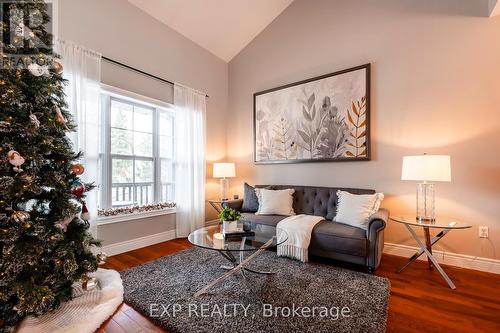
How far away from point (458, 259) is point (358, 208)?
1214 millimetres

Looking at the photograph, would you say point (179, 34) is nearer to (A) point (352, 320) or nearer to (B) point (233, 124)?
(B) point (233, 124)

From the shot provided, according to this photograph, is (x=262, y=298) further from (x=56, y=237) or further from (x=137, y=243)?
(x=137, y=243)

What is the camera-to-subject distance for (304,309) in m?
1.76

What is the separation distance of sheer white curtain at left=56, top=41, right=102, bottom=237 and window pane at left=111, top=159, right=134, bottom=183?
37cm

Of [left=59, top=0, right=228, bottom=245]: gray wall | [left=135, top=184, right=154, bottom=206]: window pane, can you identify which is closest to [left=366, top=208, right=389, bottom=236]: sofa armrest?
[left=59, top=0, right=228, bottom=245]: gray wall

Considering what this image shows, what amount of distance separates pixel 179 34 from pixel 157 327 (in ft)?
12.9

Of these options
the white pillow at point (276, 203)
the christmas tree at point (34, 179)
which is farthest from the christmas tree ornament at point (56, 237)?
the white pillow at point (276, 203)

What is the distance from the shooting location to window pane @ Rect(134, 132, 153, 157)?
3.46 m

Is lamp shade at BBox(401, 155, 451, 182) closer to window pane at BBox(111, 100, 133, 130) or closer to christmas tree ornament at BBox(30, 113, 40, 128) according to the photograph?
christmas tree ornament at BBox(30, 113, 40, 128)

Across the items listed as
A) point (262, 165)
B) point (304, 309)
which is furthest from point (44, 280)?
point (262, 165)

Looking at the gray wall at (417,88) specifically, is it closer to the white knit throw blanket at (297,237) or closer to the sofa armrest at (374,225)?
the sofa armrest at (374,225)

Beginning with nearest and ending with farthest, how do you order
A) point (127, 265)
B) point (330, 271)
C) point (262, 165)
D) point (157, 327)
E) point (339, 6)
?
point (157, 327), point (330, 271), point (127, 265), point (339, 6), point (262, 165)

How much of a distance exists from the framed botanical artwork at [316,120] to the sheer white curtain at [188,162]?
3.36 feet

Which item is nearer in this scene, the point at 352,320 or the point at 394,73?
the point at 352,320
